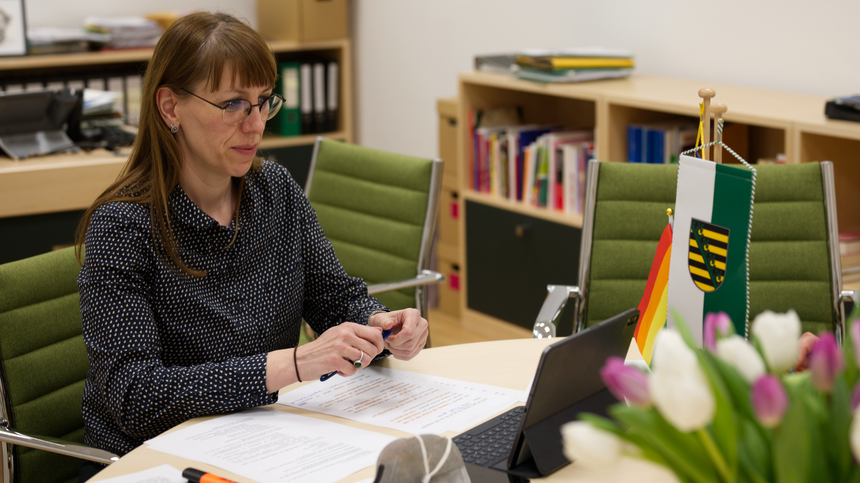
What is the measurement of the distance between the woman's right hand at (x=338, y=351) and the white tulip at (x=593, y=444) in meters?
0.75

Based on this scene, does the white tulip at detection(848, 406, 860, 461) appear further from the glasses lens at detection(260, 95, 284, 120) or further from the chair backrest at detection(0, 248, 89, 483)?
the chair backrest at detection(0, 248, 89, 483)

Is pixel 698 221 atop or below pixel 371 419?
atop

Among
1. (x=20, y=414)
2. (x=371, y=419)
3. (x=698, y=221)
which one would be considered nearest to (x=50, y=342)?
(x=20, y=414)

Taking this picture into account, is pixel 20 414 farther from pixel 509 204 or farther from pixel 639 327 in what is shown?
pixel 509 204

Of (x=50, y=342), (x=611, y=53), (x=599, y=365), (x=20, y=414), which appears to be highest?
(x=611, y=53)

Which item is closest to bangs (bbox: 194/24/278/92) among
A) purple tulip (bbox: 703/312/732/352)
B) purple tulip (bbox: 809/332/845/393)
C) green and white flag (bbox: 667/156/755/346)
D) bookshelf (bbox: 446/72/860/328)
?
green and white flag (bbox: 667/156/755/346)

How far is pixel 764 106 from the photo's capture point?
8.59 ft

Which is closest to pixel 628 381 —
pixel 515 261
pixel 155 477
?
pixel 155 477

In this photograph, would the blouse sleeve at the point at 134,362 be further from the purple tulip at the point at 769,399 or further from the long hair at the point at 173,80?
the purple tulip at the point at 769,399

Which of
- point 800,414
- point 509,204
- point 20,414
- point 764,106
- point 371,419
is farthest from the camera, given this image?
point 509,204

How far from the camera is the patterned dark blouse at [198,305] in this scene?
1.33 metres

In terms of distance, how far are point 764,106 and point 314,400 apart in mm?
1819

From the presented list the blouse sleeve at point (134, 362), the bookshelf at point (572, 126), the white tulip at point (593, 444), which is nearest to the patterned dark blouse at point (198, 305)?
the blouse sleeve at point (134, 362)

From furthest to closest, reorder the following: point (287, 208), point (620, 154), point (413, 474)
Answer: point (620, 154)
point (287, 208)
point (413, 474)
